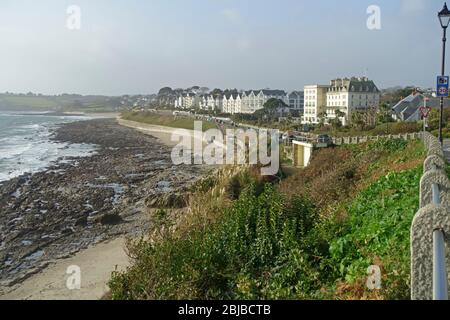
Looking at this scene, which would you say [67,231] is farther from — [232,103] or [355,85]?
[232,103]

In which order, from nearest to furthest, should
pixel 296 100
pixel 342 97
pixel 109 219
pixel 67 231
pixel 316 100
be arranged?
pixel 67 231 < pixel 109 219 < pixel 342 97 < pixel 316 100 < pixel 296 100

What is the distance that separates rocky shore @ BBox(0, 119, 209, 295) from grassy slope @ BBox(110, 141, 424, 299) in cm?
785

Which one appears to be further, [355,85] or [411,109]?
[355,85]

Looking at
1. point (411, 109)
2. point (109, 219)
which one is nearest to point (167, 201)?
point (109, 219)

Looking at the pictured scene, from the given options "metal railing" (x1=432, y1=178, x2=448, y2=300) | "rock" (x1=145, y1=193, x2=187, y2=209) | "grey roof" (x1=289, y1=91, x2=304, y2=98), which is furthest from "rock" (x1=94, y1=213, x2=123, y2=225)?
"grey roof" (x1=289, y1=91, x2=304, y2=98)

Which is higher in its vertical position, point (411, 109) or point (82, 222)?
point (411, 109)

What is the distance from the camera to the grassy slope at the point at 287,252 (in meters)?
5.47

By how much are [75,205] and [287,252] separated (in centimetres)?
1742

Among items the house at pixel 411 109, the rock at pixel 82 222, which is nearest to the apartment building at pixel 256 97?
the house at pixel 411 109

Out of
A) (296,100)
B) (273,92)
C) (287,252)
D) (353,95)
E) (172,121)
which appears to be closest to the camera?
(287,252)

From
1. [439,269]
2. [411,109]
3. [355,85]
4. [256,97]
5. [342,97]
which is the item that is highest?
[355,85]

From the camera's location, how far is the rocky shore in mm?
15680

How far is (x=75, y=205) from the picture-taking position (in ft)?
72.4
